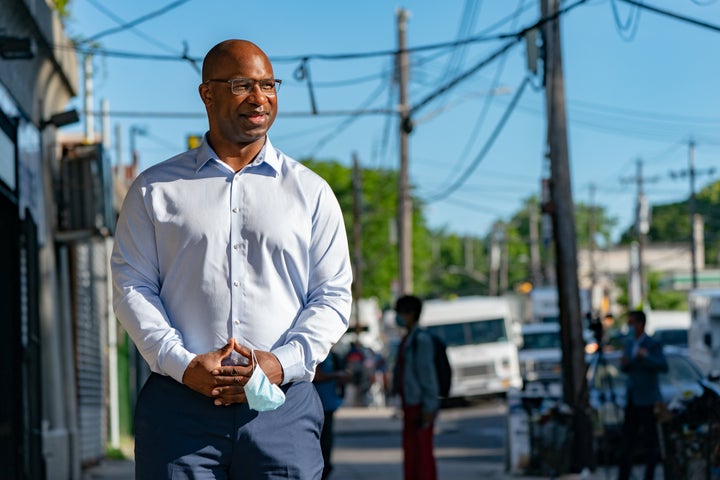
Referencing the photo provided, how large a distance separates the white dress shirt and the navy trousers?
10 cm

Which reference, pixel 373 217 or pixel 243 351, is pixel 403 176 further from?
pixel 373 217

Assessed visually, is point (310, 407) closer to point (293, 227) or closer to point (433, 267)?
point (293, 227)

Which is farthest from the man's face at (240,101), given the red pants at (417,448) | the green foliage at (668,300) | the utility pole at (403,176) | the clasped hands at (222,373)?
the green foliage at (668,300)

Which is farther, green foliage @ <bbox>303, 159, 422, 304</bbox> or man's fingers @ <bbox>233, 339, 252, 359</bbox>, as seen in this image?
green foliage @ <bbox>303, 159, 422, 304</bbox>

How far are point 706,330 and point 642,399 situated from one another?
11.9m

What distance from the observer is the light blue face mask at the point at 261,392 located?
3.77 m

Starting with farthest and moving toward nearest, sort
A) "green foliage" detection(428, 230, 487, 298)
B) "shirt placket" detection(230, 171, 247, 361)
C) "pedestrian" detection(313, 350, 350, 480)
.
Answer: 1. "green foliage" detection(428, 230, 487, 298)
2. "pedestrian" detection(313, 350, 350, 480)
3. "shirt placket" detection(230, 171, 247, 361)

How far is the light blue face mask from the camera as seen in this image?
377 cm

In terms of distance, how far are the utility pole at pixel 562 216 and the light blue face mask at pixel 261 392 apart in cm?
1285

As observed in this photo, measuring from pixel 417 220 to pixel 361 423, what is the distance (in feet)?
216

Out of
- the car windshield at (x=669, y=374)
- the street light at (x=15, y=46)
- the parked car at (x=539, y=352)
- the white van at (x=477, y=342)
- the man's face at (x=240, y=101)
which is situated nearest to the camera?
the man's face at (x=240, y=101)

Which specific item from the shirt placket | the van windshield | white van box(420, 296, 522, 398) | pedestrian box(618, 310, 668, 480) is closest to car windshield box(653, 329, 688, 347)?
white van box(420, 296, 522, 398)

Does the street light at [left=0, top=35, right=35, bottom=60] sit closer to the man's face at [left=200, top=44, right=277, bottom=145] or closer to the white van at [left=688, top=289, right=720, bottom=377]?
the man's face at [left=200, top=44, right=277, bottom=145]

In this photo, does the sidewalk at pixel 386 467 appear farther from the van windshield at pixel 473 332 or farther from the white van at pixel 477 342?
the van windshield at pixel 473 332
